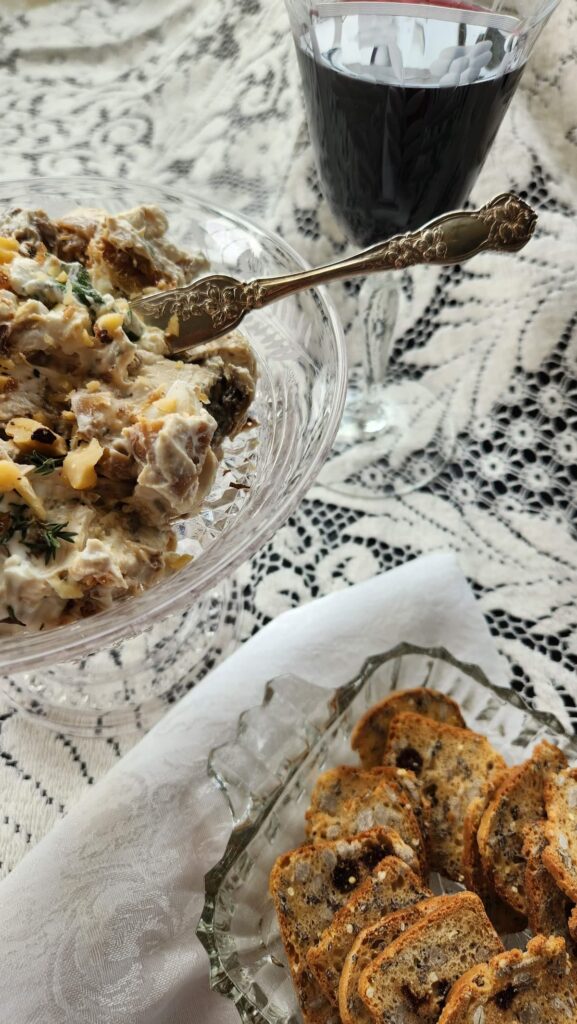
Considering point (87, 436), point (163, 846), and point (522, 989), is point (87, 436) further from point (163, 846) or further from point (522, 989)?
point (522, 989)

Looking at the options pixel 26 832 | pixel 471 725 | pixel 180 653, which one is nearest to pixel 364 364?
pixel 180 653

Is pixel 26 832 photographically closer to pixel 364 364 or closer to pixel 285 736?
pixel 285 736

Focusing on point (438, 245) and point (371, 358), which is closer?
point (438, 245)

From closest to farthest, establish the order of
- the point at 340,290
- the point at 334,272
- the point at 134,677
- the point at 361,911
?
1. the point at 361,911
2. the point at 334,272
3. the point at 134,677
4. the point at 340,290

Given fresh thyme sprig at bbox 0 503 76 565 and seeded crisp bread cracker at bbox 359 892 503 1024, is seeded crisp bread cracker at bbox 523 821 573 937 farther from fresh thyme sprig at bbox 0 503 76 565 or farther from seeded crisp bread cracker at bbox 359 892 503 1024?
fresh thyme sprig at bbox 0 503 76 565

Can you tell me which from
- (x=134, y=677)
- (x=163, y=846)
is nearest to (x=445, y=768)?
(x=163, y=846)
